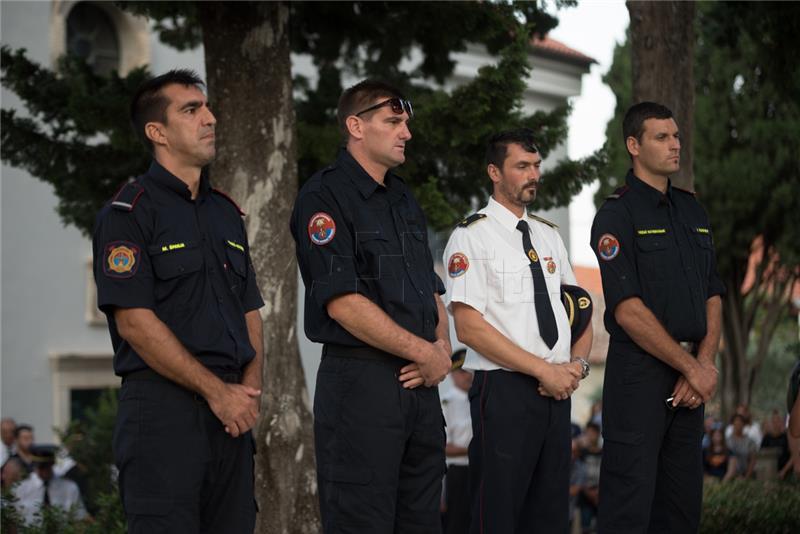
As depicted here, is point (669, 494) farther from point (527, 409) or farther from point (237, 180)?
point (237, 180)

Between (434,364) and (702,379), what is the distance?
5.22ft

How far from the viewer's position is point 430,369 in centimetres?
464

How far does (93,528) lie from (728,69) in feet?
63.1

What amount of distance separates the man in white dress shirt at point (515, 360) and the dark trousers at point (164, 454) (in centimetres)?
154

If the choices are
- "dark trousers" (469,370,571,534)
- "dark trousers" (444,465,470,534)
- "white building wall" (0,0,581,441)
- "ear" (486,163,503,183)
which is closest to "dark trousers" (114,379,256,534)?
"dark trousers" (469,370,571,534)

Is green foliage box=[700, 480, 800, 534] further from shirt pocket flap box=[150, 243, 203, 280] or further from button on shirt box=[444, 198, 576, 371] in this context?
shirt pocket flap box=[150, 243, 203, 280]

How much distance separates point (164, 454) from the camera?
416 centimetres

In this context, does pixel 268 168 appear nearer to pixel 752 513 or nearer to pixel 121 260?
pixel 752 513

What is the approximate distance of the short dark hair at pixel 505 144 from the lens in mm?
5770

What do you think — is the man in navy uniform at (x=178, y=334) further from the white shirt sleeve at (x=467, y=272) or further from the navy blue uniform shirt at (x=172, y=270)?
the white shirt sleeve at (x=467, y=272)

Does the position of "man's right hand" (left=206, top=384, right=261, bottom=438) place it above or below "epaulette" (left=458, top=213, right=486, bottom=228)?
below

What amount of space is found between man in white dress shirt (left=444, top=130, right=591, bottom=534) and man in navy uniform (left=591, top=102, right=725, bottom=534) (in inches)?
10.6

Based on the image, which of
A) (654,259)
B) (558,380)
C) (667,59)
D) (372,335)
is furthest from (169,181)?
(667,59)

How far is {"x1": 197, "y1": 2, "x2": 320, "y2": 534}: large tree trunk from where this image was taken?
27.4 feet
